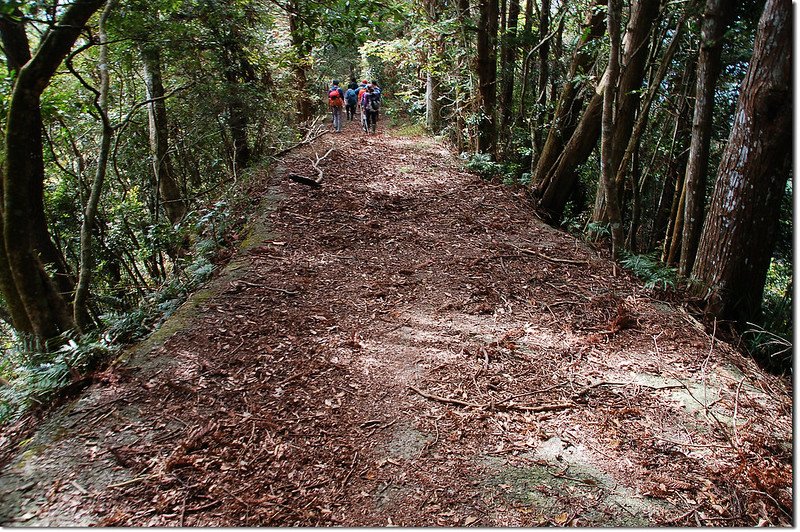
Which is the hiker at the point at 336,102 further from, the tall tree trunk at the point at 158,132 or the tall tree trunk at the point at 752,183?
the tall tree trunk at the point at 752,183

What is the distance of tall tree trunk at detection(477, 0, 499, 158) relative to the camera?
11.1 metres

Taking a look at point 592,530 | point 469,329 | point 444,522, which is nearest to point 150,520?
point 444,522

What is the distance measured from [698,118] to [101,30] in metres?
7.11

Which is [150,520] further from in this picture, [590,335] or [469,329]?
[590,335]

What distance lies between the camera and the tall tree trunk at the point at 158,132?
30.2 feet

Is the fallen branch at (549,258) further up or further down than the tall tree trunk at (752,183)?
further down

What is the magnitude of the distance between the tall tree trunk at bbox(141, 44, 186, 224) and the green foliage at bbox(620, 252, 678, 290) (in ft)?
23.5

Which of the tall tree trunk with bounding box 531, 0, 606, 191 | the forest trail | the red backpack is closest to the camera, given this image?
the forest trail

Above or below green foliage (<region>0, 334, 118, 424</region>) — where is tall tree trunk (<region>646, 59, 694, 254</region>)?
above

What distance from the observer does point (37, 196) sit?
21.4 feet

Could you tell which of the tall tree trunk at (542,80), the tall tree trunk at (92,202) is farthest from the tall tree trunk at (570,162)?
the tall tree trunk at (92,202)

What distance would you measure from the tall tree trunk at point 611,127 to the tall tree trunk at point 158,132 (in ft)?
22.2

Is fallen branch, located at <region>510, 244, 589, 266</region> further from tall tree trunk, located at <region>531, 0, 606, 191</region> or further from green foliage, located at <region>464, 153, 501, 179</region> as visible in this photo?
green foliage, located at <region>464, 153, 501, 179</region>

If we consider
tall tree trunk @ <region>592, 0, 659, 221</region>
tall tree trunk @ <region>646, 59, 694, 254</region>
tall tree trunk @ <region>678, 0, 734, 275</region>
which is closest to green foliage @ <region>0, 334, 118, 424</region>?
tall tree trunk @ <region>592, 0, 659, 221</region>
